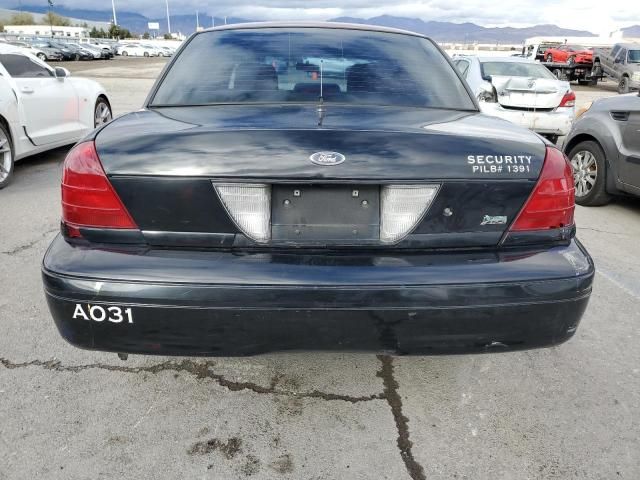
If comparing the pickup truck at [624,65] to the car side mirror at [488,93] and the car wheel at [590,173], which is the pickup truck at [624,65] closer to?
the car side mirror at [488,93]

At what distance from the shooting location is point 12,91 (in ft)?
20.3

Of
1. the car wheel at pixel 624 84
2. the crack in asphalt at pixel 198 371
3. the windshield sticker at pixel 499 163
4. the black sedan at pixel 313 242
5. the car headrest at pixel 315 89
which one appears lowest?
the car wheel at pixel 624 84

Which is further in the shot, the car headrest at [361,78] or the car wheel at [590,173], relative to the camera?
the car wheel at [590,173]

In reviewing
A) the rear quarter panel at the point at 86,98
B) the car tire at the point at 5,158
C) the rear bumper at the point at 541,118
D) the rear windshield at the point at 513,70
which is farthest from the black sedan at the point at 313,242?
the rear windshield at the point at 513,70

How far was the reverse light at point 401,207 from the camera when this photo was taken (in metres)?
1.91

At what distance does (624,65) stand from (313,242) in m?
26.3

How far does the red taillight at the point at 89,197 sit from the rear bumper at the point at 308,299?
113 millimetres

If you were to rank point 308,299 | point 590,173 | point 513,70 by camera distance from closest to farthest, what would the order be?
point 308,299 < point 590,173 < point 513,70

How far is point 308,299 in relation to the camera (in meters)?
1.85

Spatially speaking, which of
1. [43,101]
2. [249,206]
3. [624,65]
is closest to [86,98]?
[43,101]

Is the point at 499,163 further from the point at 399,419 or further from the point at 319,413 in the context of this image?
the point at 319,413

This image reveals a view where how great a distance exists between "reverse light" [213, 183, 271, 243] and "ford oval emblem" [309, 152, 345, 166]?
0.19 metres

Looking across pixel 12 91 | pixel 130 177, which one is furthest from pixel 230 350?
pixel 12 91

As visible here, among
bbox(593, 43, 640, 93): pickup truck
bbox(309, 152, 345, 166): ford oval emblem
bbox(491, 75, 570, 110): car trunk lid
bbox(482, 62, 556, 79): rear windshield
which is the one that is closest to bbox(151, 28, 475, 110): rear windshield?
bbox(309, 152, 345, 166): ford oval emblem
